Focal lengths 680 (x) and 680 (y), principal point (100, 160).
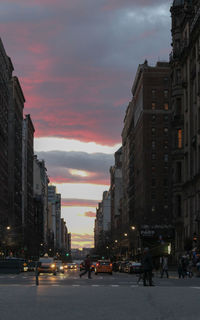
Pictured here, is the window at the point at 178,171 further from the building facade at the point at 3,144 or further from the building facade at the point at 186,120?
the building facade at the point at 3,144

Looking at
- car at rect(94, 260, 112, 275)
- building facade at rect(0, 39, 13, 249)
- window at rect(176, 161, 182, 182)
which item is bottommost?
car at rect(94, 260, 112, 275)

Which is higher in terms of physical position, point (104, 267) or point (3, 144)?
point (3, 144)

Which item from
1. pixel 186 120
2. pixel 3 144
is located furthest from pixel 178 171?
pixel 3 144

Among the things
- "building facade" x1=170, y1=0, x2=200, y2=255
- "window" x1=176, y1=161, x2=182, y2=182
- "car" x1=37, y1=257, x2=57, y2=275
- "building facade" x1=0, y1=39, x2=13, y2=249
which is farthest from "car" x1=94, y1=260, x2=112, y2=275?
"building facade" x1=0, y1=39, x2=13, y2=249

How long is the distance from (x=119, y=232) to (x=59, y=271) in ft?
366

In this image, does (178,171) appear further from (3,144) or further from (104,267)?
(3,144)

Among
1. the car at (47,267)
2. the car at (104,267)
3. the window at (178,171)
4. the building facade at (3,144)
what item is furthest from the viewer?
the building facade at (3,144)

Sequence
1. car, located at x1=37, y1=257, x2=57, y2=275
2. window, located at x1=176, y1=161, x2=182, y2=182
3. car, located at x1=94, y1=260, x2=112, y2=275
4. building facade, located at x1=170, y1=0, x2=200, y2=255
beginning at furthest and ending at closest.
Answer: window, located at x1=176, y1=161, x2=182, y2=182
building facade, located at x1=170, y1=0, x2=200, y2=255
car, located at x1=94, y1=260, x2=112, y2=275
car, located at x1=37, y1=257, x2=57, y2=275

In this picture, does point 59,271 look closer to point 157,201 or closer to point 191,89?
point 191,89

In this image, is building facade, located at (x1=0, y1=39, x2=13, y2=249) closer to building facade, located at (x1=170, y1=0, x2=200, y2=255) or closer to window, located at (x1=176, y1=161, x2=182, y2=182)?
window, located at (x1=176, y1=161, x2=182, y2=182)

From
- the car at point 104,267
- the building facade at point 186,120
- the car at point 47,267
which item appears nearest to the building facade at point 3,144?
the building facade at point 186,120

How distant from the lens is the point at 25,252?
180m

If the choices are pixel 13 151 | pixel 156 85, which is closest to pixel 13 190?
pixel 13 151

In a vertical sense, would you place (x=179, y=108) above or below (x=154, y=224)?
above
